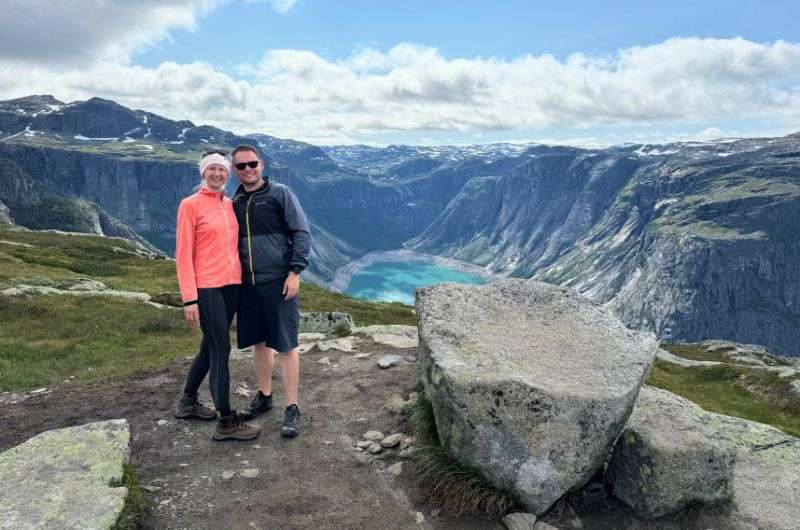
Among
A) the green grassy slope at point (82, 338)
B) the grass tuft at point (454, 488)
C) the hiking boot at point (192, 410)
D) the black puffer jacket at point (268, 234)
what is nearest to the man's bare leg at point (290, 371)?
the black puffer jacket at point (268, 234)

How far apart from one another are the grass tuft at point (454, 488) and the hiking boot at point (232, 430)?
13.1 feet

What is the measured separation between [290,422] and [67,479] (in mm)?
4603

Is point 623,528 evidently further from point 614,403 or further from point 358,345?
point 358,345

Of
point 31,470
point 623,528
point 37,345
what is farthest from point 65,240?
point 623,528

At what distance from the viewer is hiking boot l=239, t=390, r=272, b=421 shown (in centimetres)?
1313

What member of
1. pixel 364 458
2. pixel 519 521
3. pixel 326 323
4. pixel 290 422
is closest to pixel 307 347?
pixel 326 323

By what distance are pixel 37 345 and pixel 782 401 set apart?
43.9 meters

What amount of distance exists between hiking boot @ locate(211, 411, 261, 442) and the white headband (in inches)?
227

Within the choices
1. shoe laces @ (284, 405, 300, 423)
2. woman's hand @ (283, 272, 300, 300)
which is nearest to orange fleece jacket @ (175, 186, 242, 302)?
woman's hand @ (283, 272, 300, 300)

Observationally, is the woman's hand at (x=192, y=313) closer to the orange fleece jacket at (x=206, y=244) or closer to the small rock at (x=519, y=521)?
the orange fleece jacket at (x=206, y=244)

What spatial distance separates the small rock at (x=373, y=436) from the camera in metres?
12.5

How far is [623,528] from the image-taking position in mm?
9781

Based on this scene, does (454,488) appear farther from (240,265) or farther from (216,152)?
(216,152)

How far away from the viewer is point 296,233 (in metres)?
11.6
